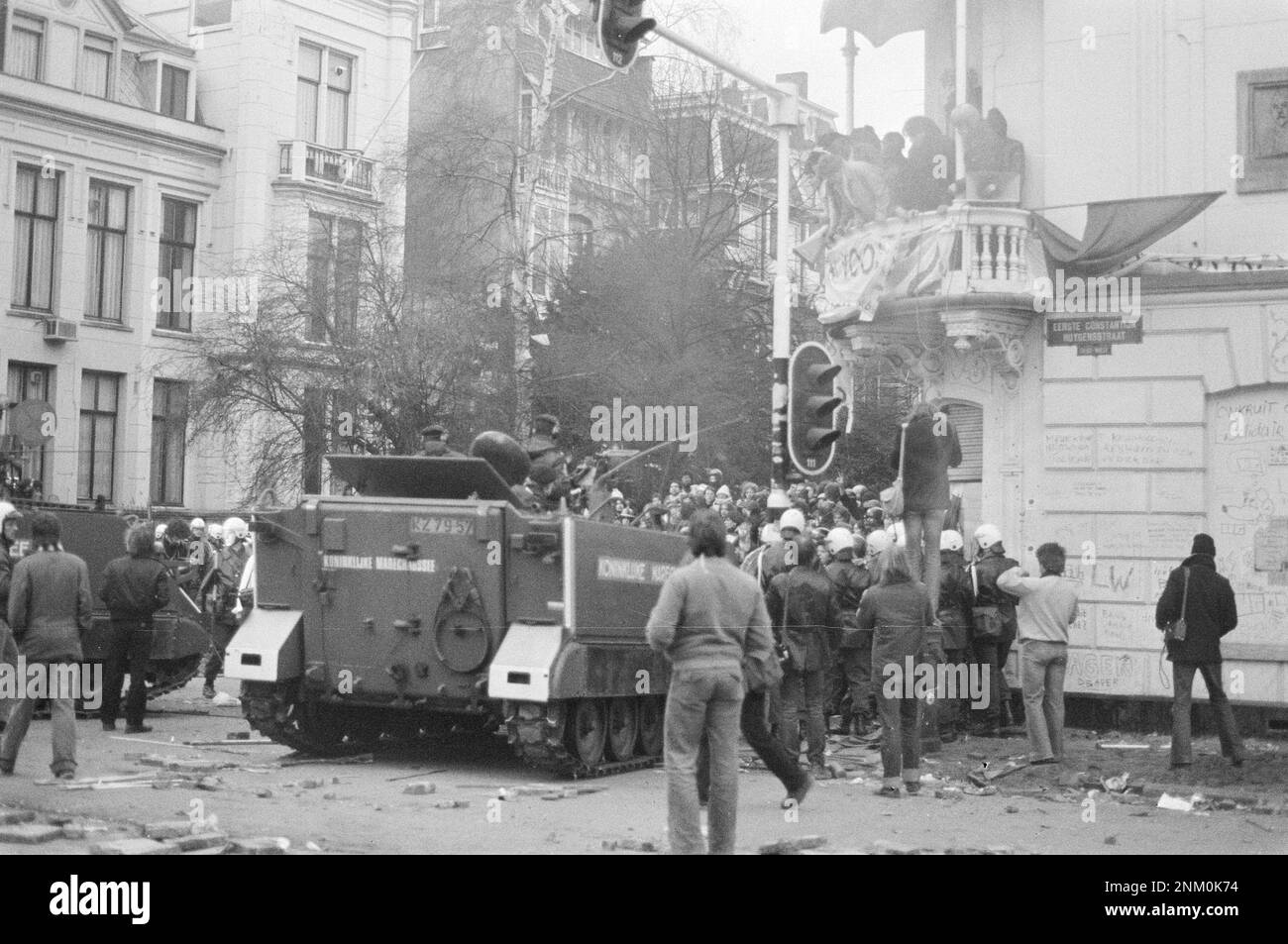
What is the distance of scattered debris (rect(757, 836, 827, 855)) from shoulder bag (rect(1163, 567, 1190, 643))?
17.0ft

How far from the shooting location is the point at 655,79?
3512cm

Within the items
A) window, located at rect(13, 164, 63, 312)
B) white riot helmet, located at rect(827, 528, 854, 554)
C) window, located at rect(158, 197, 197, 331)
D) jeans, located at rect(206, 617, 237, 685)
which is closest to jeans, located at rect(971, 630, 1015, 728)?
white riot helmet, located at rect(827, 528, 854, 554)

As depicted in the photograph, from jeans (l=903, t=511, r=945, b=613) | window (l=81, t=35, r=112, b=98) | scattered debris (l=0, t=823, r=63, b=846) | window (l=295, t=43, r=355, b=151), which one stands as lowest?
scattered debris (l=0, t=823, r=63, b=846)

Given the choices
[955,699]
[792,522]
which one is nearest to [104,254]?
[792,522]

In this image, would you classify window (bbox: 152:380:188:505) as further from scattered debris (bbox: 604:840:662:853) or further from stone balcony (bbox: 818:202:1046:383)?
scattered debris (bbox: 604:840:662:853)

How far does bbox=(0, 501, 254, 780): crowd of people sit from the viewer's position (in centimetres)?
1248

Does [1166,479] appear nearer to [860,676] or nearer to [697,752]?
[860,676]

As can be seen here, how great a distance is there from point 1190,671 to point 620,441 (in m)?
17.1

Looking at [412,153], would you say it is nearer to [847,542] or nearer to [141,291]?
→ [141,291]

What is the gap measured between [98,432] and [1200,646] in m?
17.4

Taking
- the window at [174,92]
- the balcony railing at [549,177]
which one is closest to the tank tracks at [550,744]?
the balcony railing at [549,177]

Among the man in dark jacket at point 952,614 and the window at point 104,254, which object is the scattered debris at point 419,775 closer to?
the man in dark jacket at point 952,614

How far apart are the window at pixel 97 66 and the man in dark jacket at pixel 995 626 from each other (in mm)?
16029

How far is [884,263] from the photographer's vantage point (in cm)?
1831
